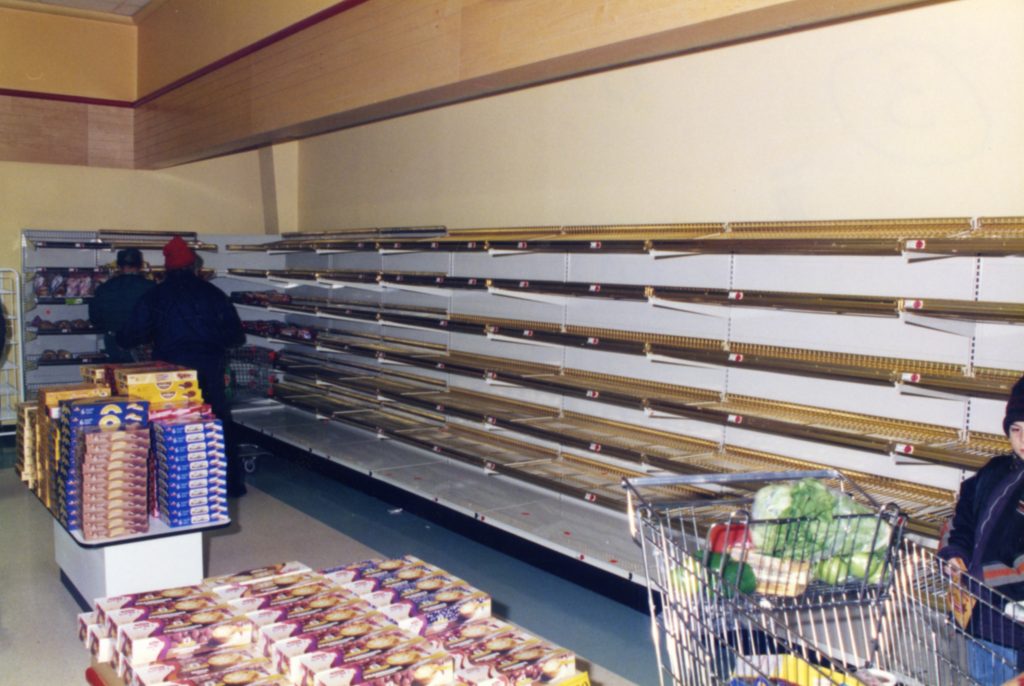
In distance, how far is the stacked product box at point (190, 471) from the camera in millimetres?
4027

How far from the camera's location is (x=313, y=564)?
5461 millimetres

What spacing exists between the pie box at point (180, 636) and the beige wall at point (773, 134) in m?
3.17

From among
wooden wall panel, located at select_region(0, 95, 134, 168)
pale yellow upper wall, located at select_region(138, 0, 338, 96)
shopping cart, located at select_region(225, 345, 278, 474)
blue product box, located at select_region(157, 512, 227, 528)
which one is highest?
pale yellow upper wall, located at select_region(138, 0, 338, 96)

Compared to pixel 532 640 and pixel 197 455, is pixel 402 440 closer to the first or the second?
pixel 197 455

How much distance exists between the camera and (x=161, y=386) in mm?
4422

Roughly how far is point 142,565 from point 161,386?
834mm

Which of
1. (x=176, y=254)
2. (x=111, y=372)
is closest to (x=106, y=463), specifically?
(x=111, y=372)

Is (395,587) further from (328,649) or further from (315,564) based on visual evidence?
(315,564)

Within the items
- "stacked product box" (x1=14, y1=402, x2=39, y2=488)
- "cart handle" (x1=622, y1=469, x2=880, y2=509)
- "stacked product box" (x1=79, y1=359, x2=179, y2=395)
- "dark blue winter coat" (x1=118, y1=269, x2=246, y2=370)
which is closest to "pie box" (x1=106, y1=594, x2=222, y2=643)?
"cart handle" (x1=622, y1=469, x2=880, y2=509)

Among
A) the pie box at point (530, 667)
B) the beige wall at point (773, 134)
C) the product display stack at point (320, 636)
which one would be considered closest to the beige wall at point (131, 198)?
the beige wall at point (773, 134)

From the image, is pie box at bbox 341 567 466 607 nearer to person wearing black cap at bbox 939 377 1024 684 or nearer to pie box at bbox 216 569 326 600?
pie box at bbox 216 569 326 600

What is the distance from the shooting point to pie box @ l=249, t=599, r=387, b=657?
85.2 inches

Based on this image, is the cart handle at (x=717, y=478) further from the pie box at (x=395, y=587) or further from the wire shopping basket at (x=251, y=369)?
the wire shopping basket at (x=251, y=369)

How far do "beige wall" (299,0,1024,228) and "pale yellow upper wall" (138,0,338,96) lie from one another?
4.71 ft
